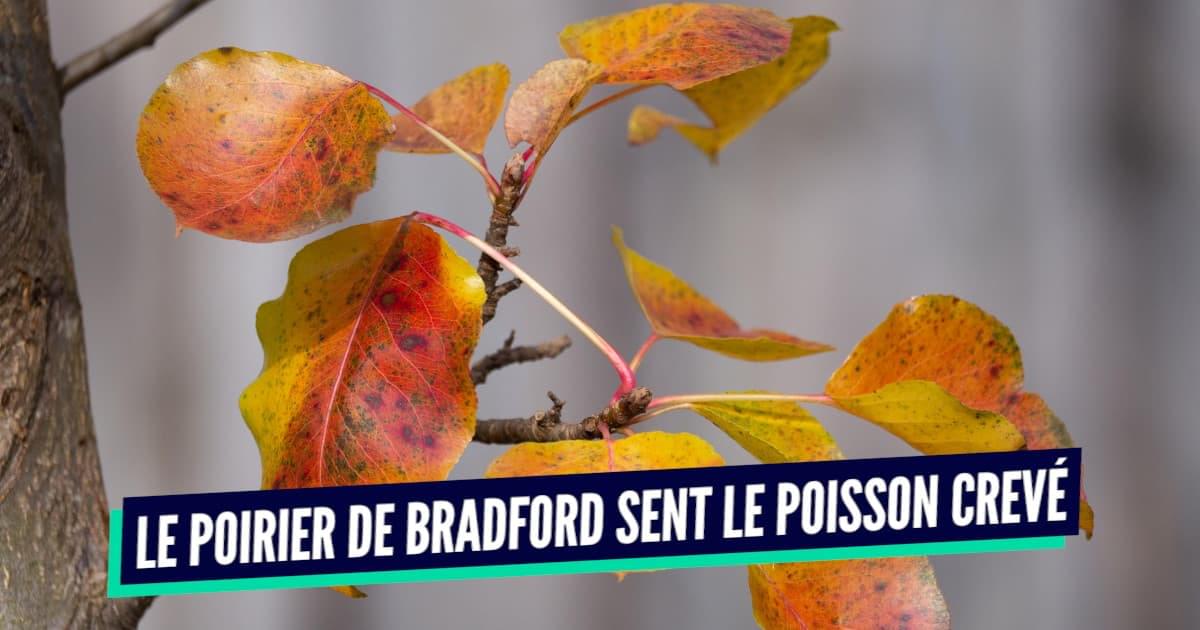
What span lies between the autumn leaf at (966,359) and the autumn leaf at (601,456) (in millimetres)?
60

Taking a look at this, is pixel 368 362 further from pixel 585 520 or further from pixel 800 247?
pixel 800 247

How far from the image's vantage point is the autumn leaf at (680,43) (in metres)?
0.31

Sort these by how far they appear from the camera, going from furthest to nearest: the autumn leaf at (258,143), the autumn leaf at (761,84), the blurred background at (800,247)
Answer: the blurred background at (800,247), the autumn leaf at (761,84), the autumn leaf at (258,143)

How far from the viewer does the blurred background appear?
2.58 ft

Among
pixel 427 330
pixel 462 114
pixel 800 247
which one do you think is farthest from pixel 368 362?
pixel 800 247

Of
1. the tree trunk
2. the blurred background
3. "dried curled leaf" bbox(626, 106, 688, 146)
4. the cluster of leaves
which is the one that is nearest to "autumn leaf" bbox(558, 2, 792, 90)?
the cluster of leaves

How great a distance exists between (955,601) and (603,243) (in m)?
0.45

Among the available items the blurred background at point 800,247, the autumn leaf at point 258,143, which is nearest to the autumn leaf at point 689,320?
the autumn leaf at point 258,143

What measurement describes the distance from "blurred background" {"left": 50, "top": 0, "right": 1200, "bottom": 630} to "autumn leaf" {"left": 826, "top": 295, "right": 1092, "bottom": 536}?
0.48 meters

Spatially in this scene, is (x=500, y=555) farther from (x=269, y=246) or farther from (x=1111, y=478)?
(x=1111, y=478)

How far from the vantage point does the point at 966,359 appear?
1.09 ft

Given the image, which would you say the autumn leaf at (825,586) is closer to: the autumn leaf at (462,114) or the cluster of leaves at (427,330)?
the cluster of leaves at (427,330)

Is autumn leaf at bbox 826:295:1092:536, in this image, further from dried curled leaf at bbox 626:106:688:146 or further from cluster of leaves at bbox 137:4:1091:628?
dried curled leaf at bbox 626:106:688:146

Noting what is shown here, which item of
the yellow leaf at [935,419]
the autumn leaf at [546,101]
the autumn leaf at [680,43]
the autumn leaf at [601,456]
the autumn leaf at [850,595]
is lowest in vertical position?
the autumn leaf at [850,595]
